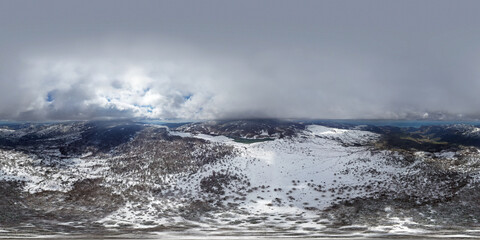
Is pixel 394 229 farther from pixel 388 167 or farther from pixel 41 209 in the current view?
pixel 41 209

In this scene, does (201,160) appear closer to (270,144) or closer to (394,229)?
(270,144)

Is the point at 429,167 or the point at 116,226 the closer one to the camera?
the point at 116,226

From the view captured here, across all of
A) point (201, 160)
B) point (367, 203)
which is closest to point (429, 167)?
point (367, 203)

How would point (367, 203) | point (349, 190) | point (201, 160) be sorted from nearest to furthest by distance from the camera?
point (367, 203)
point (349, 190)
point (201, 160)

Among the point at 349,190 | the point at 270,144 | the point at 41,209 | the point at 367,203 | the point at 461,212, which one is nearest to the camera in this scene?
the point at 461,212

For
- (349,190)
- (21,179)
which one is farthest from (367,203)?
(21,179)

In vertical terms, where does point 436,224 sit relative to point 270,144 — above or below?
below
